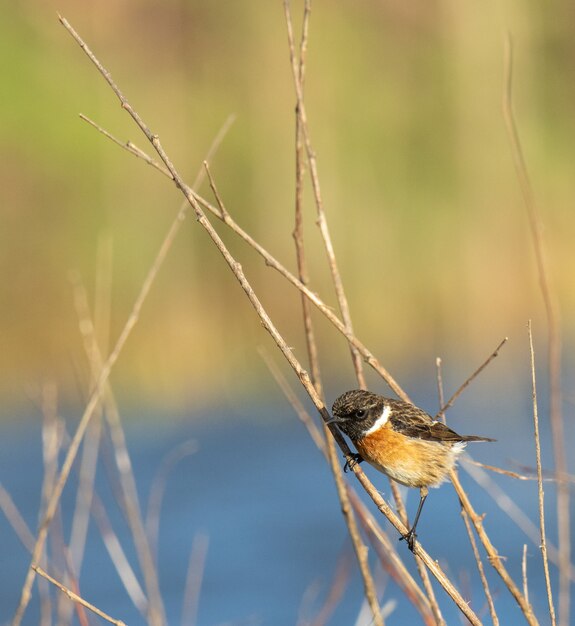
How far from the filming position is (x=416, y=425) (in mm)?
3750

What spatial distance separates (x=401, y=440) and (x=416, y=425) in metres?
0.13

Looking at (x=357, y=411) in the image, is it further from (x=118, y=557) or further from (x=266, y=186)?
(x=266, y=186)

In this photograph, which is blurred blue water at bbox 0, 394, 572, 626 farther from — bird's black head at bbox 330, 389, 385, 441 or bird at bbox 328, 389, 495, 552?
bird's black head at bbox 330, 389, 385, 441

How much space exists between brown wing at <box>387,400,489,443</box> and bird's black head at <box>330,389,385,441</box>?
0.48 feet

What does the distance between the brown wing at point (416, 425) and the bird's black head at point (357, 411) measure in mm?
146

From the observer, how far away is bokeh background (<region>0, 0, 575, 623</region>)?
15445mm

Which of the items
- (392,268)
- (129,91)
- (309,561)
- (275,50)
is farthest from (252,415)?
(129,91)

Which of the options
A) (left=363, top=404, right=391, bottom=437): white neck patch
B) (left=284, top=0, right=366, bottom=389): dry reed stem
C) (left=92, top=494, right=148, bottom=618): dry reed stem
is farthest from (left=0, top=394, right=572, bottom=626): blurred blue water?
(left=284, top=0, right=366, bottom=389): dry reed stem

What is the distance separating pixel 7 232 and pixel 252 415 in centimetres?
836

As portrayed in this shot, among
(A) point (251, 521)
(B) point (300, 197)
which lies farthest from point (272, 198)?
(B) point (300, 197)

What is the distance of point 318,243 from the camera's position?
719 inches

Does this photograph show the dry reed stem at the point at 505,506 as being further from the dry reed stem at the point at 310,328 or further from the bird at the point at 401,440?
the dry reed stem at the point at 310,328

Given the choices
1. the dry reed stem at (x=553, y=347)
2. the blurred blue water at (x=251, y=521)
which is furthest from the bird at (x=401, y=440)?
the blurred blue water at (x=251, y=521)

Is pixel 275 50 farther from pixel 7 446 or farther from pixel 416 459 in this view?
pixel 416 459
